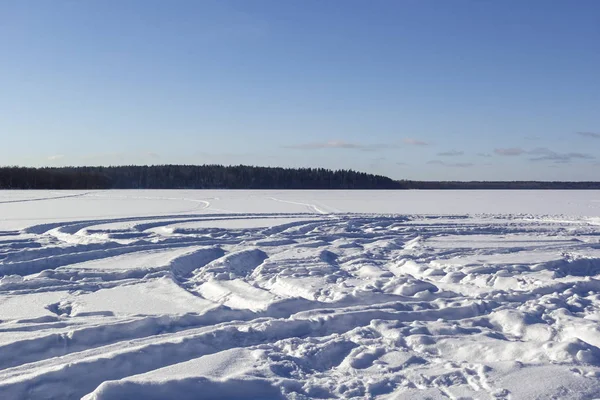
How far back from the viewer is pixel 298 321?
4.52 metres

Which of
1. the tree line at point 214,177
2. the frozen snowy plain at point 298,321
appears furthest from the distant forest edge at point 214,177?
the frozen snowy plain at point 298,321

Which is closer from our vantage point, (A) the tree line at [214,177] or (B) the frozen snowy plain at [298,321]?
(B) the frozen snowy plain at [298,321]

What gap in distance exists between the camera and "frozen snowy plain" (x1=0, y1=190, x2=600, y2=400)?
3.28m

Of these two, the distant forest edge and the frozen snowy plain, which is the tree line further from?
the frozen snowy plain

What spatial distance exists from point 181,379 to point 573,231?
36.5ft

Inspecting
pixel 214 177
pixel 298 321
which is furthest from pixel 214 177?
pixel 298 321

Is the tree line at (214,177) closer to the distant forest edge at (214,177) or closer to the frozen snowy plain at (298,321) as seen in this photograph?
the distant forest edge at (214,177)

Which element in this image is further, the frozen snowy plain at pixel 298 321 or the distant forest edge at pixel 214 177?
the distant forest edge at pixel 214 177

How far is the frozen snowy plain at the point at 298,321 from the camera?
3279mm

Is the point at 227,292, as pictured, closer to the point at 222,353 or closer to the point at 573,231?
the point at 222,353

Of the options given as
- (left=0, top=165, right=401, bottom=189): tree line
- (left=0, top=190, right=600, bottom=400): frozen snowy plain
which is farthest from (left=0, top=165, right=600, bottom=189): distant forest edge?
(left=0, top=190, right=600, bottom=400): frozen snowy plain

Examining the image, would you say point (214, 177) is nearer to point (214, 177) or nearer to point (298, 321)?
point (214, 177)

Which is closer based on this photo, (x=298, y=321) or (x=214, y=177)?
(x=298, y=321)

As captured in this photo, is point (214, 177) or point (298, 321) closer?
point (298, 321)
